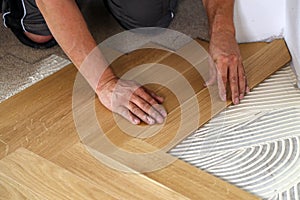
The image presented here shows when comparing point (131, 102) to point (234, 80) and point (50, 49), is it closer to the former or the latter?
point (234, 80)

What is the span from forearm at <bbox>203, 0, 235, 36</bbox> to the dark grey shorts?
1.01 ft

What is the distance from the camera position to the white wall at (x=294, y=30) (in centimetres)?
160

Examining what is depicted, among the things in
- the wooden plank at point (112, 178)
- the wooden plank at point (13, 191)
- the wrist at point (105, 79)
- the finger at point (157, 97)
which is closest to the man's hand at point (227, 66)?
the finger at point (157, 97)

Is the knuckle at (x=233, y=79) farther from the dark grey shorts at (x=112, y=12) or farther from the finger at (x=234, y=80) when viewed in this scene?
the dark grey shorts at (x=112, y=12)

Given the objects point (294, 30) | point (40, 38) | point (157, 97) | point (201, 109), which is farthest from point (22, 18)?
point (294, 30)

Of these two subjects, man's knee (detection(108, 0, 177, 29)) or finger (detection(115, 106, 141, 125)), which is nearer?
finger (detection(115, 106, 141, 125))

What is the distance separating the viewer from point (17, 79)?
67.2 inches

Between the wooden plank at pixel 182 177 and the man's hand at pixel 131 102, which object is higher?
the man's hand at pixel 131 102

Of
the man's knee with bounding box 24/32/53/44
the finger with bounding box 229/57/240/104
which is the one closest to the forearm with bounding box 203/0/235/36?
the finger with bounding box 229/57/240/104

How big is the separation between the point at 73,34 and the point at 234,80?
1.47ft

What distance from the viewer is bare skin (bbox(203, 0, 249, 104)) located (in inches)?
58.4

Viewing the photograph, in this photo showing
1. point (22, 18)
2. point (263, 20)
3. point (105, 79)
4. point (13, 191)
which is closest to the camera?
point (13, 191)

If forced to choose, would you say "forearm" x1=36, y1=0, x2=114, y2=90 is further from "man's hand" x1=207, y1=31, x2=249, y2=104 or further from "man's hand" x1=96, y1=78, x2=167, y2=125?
"man's hand" x1=207, y1=31, x2=249, y2=104

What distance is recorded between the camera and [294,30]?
164 cm
